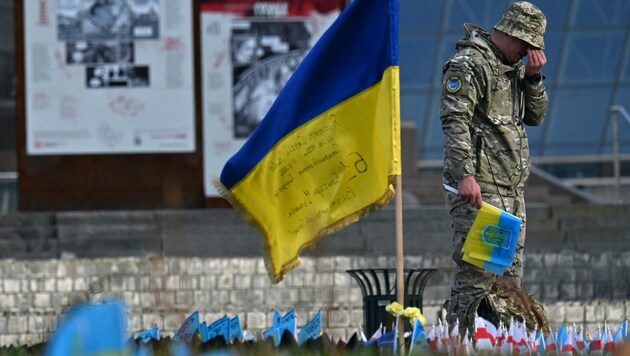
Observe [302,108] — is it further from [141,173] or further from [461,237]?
[141,173]

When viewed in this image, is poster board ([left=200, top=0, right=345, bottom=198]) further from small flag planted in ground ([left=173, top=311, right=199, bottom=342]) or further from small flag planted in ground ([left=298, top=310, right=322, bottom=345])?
small flag planted in ground ([left=173, top=311, right=199, bottom=342])

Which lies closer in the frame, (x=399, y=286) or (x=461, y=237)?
(x=399, y=286)

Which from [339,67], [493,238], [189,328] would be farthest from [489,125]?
[189,328]

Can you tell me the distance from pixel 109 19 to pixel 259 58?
1.74 m

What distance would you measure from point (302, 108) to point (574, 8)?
106ft

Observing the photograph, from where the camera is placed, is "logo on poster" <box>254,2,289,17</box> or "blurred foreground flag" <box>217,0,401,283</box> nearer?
"blurred foreground flag" <box>217,0,401,283</box>

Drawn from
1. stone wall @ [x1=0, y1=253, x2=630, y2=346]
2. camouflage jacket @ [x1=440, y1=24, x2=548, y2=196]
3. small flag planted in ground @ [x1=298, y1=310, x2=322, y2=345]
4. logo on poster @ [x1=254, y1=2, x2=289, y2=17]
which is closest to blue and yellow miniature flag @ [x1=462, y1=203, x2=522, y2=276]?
camouflage jacket @ [x1=440, y1=24, x2=548, y2=196]

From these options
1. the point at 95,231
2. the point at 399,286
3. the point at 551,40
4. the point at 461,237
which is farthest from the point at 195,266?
the point at 551,40

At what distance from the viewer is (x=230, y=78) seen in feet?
60.1

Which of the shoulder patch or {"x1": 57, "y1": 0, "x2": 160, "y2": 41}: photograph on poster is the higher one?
{"x1": 57, "y1": 0, "x2": 160, "y2": 41}: photograph on poster

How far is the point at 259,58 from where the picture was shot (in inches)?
720

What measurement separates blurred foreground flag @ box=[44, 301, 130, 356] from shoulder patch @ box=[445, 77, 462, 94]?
4.56 m

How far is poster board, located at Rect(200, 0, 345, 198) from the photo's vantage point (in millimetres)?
18250

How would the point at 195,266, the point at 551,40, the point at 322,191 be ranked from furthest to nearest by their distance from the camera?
the point at 551,40
the point at 195,266
the point at 322,191
